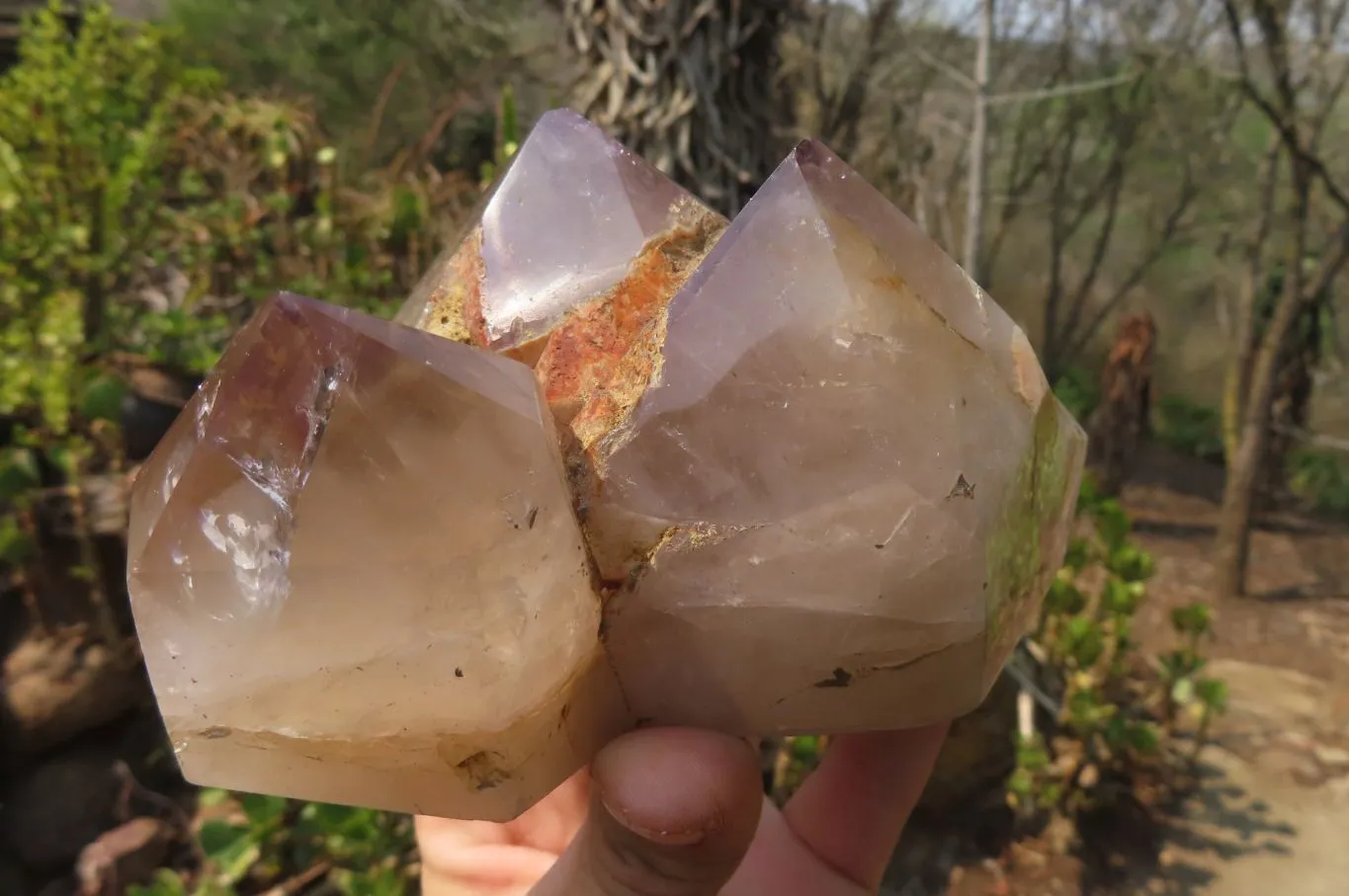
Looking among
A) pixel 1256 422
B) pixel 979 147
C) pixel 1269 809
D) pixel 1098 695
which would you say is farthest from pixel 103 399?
pixel 1256 422

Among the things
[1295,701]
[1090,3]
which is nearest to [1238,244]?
[1090,3]

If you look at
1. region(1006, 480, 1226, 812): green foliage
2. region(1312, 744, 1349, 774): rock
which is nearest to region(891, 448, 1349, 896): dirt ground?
region(1312, 744, 1349, 774): rock

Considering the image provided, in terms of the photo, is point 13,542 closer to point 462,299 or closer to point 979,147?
point 462,299

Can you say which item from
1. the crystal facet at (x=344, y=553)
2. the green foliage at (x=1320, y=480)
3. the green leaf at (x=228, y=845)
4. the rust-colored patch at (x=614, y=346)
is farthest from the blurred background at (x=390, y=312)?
the green foliage at (x=1320, y=480)

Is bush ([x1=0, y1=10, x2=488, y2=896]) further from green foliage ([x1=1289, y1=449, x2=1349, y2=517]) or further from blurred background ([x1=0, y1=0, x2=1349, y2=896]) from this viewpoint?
Result: green foliage ([x1=1289, y1=449, x2=1349, y2=517])

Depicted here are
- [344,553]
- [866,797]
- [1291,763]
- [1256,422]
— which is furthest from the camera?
[1256,422]

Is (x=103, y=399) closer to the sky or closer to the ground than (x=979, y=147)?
closer to the ground
